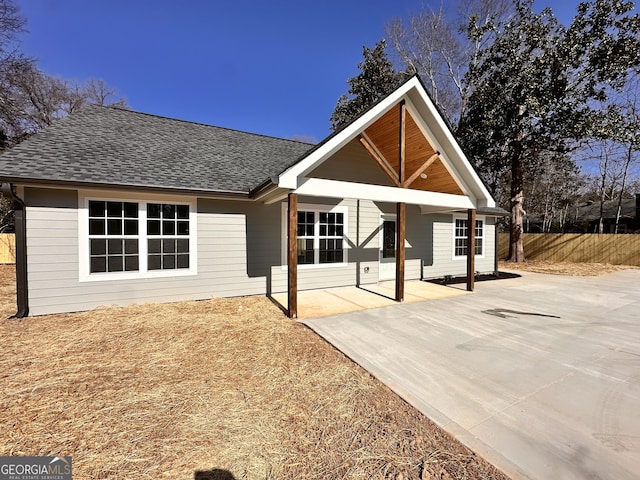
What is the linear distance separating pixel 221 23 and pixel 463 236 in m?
12.4

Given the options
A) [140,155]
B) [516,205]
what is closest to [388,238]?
[140,155]

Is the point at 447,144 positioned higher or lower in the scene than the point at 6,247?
higher

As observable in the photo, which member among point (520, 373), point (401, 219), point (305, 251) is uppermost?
point (401, 219)

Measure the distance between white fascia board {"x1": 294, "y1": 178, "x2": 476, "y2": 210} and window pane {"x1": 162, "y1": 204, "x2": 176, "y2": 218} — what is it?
3105mm

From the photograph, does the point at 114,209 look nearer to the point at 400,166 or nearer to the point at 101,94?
the point at 400,166

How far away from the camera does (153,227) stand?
6230 mm

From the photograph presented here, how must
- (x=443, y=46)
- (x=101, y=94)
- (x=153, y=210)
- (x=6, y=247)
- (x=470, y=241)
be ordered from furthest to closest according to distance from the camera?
(x=101, y=94)
(x=443, y=46)
(x=6, y=247)
(x=470, y=241)
(x=153, y=210)

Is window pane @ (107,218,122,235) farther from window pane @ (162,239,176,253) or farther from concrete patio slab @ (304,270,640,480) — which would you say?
concrete patio slab @ (304,270,640,480)

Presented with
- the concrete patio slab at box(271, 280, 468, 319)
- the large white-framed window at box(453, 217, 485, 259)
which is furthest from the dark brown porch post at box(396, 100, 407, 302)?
the large white-framed window at box(453, 217, 485, 259)

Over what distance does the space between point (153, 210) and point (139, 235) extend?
0.63 metres

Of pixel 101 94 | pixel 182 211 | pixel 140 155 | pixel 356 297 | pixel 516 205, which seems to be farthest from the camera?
pixel 101 94

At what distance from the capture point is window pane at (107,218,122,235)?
19.2ft

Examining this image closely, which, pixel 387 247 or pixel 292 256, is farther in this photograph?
pixel 387 247

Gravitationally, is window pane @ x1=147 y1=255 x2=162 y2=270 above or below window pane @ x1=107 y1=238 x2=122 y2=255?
below
